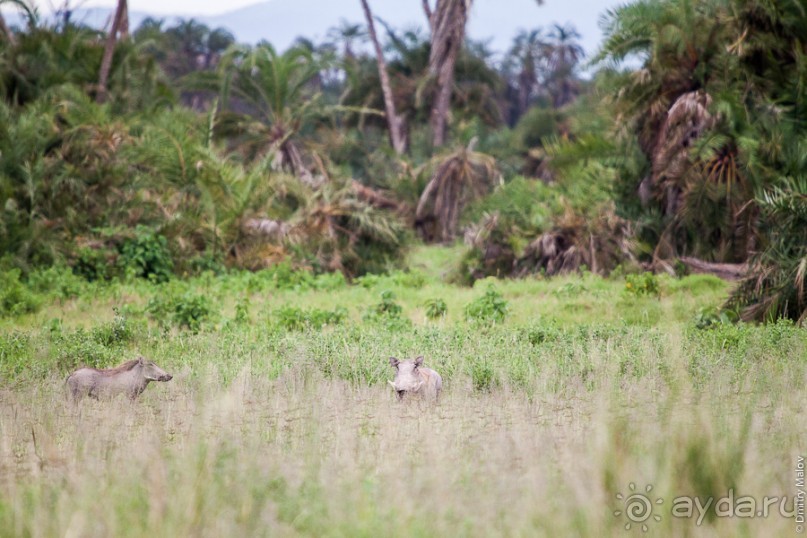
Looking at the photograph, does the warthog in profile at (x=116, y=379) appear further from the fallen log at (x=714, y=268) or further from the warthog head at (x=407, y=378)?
the fallen log at (x=714, y=268)

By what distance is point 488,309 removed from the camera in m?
10.1

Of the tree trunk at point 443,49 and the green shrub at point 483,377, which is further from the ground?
the tree trunk at point 443,49

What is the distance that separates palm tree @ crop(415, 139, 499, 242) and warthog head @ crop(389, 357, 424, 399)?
51.4ft

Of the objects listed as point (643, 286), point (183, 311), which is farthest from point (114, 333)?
point (643, 286)

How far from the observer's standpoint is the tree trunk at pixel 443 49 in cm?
2570

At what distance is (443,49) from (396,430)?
23166mm

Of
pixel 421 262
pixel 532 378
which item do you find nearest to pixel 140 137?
pixel 421 262

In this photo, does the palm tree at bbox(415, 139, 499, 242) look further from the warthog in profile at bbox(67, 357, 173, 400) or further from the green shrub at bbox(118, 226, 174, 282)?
the warthog in profile at bbox(67, 357, 173, 400)

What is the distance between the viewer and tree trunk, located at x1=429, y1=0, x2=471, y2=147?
25703mm

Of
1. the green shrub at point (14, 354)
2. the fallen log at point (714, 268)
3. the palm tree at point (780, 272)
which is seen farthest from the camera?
the fallen log at point (714, 268)

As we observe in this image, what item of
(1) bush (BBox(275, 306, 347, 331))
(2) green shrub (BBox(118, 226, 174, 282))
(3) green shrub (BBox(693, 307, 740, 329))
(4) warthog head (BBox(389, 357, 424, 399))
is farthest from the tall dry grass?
(2) green shrub (BBox(118, 226, 174, 282))

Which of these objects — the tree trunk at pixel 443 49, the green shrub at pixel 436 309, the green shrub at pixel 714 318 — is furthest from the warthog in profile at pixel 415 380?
the tree trunk at pixel 443 49

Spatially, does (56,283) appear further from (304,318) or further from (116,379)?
(116,379)

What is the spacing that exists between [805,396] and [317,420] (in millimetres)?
3083
